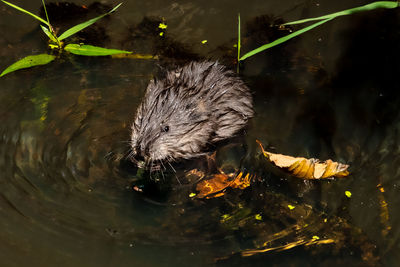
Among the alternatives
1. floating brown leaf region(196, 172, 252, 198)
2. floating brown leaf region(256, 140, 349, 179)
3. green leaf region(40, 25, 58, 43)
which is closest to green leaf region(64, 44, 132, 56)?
green leaf region(40, 25, 58, 43)

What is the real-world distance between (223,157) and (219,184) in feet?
0.99

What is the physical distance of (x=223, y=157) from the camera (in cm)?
427

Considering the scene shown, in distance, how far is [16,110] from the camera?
14.3 feet

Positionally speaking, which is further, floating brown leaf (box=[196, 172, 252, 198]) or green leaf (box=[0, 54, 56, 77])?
green leaf (box=[0, 54, 56, 77])

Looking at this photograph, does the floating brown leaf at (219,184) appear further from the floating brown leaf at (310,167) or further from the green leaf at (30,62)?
the green leaf at (30,62)

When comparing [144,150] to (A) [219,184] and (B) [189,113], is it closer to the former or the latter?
(B) [189,113]

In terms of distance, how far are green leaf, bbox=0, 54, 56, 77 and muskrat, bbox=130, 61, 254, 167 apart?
107cm

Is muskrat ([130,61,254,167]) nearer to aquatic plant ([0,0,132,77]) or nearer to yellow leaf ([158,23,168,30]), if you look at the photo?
aquatic plant ([0,0,132,77])

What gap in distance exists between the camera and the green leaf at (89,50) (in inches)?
179

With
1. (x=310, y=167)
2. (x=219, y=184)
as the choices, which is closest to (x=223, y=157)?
(x=219, y=184)

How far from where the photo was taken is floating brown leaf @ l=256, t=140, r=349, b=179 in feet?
12.9

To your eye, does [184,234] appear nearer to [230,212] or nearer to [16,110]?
[230,212]

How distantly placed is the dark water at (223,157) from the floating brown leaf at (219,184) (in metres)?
0.07

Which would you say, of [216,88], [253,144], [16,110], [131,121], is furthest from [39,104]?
[253,144]
